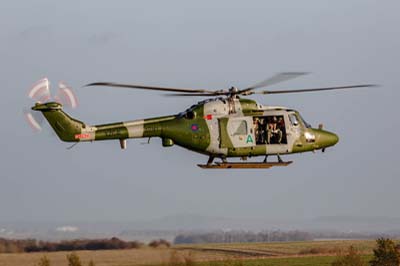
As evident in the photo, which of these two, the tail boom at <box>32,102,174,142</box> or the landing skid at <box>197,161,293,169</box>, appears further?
the landing skid at <box>197,161,293,169</box>

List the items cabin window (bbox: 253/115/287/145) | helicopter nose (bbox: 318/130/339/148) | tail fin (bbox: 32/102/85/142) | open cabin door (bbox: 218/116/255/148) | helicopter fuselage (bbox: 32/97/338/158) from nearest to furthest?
tail fin (bbox: 32/102/85/142) → helicopter fuselage (bbox: 32/97/338/158) → open cabin door (bbox: 218/116/255/148) → cabin window (bbox: 253/115/287/145) → helicopter nose (bbox: 318/130/339/148)

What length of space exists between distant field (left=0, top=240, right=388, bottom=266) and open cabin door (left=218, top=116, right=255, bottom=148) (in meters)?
35.2

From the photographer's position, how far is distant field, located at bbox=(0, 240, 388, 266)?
265 feet

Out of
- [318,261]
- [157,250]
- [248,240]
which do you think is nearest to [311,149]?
[157,250]

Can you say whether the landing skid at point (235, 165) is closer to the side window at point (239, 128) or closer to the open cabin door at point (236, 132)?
the open cabin door at point (236, 132)

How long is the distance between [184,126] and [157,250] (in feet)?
122

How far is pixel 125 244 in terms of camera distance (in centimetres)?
7888

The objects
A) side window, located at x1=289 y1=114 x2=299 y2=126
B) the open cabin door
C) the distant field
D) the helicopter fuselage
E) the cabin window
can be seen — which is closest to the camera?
the helicopter fuselage

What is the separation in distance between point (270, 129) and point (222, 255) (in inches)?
2980

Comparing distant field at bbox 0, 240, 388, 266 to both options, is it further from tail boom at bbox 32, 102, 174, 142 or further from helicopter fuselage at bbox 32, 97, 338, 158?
tail boom at bbox 32, 102, 174, 142

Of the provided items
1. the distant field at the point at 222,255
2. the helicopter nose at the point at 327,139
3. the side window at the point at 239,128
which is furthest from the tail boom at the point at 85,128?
the distant field at the point at 222,255

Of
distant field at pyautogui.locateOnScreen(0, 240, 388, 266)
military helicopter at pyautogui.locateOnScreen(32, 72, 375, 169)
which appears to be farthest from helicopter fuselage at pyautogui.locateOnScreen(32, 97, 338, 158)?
distant field at pyautogui.locateOnScreen(0, 240, 388, 266)

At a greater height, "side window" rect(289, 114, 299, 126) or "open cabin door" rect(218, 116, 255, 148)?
"side window" rect(289, 114, 299, 126)

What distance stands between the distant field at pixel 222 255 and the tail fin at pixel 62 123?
36.7 meters
